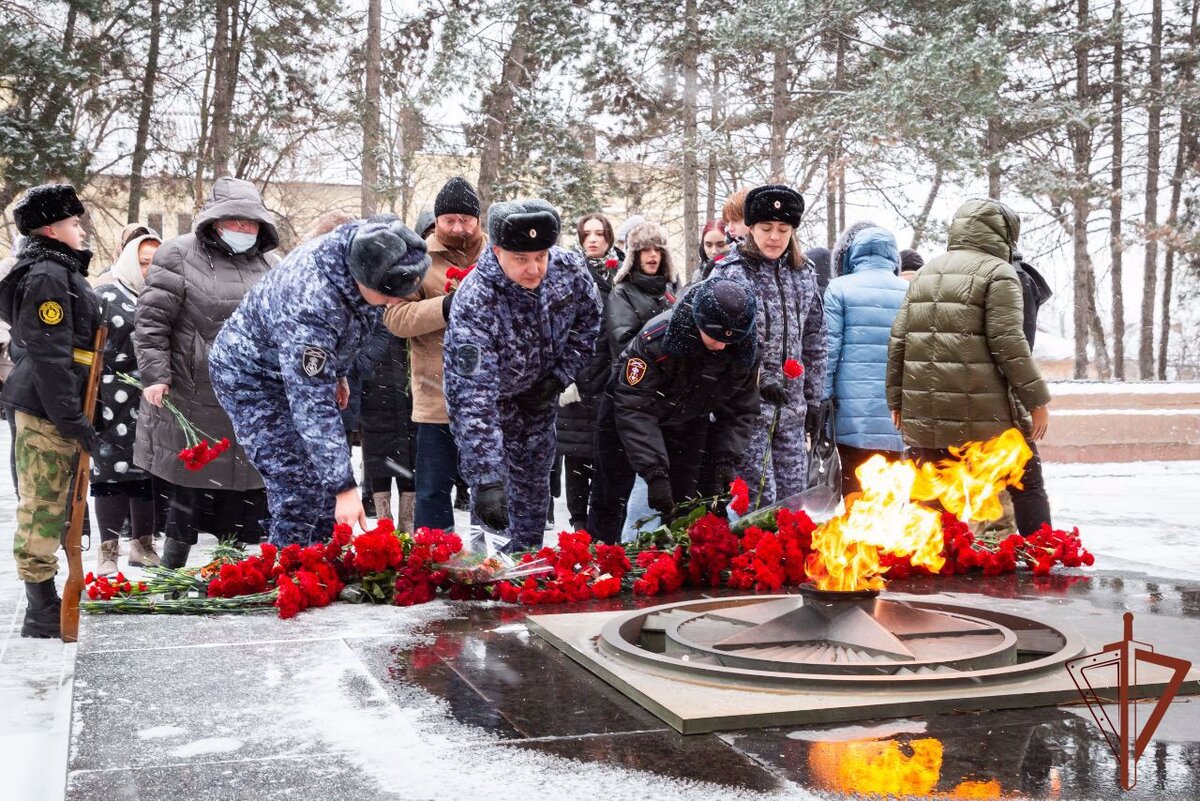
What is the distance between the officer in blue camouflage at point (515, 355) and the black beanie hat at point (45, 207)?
64.8 inches

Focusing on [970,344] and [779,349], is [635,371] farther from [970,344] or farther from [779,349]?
[970,344]

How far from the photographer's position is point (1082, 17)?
69.1ft

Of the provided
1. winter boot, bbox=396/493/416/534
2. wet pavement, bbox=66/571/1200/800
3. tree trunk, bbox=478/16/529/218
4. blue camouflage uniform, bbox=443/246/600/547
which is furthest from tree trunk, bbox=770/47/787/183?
wet pavement, bbox=66/571/1200/800

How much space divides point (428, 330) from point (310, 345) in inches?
69.6

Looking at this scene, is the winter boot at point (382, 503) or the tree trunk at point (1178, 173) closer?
the winter boot at point (382, 503)

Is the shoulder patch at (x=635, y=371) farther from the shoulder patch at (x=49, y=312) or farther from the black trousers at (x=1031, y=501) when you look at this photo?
the shoulder patch at (x=49, y=312)

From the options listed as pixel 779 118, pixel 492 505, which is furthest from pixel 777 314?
pixel 779 118

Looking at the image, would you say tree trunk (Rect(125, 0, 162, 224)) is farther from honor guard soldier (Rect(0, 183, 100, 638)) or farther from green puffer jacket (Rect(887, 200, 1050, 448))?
green puffer jacket (Rect(887, 200, 1050, 448))

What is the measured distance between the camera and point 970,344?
6.26m

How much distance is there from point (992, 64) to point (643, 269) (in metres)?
12.1

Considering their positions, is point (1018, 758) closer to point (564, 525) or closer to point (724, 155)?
point (564, 525)

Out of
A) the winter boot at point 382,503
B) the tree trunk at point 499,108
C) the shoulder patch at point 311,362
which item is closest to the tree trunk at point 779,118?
the tree trunk at point 499,108

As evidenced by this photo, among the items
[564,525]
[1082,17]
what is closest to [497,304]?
[564,525]

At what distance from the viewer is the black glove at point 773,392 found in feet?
19.7
